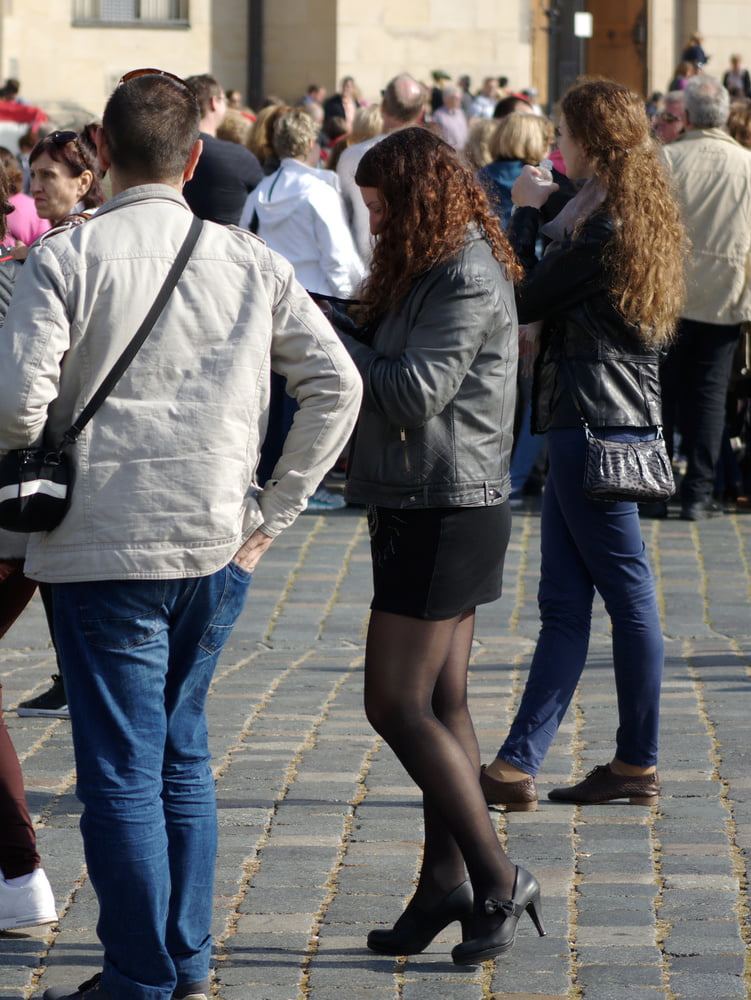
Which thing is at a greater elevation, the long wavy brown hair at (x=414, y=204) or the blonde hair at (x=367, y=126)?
the blonde hair at (x=367, y=126)

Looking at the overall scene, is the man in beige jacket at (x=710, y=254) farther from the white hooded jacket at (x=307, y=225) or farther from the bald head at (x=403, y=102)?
the white hooded jacket at (x=307, y=225)

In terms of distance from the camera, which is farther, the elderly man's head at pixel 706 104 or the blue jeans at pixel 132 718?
the elderly man's head at pixel 706 104

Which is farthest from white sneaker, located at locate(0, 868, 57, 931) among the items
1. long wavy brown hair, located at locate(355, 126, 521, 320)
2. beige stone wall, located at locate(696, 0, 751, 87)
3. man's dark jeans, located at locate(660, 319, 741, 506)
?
beige stone wall, located at locate(696, 0, 751, 87)

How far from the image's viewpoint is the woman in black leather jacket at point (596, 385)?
15.3ft

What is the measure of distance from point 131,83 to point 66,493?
790 mm

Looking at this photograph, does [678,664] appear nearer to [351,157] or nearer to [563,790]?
[563,790]

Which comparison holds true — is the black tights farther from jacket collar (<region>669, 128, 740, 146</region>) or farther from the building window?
the building window

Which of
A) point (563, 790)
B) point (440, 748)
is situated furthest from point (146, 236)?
point (563, 790)

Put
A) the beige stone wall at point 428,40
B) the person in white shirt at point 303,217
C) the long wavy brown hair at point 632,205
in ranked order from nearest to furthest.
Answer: the long wavy brown hair at point 632,205
the person in white shirt at point 303,217
the beige stone wall at point 428,40

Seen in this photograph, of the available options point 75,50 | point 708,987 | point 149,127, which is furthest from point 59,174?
point 75,50

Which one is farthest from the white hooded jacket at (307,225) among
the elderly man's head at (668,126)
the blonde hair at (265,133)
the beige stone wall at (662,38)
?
the beige stone wall at (662,38)

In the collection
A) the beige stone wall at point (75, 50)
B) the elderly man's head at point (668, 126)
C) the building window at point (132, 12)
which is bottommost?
the elderly man's head at point (668, 126)

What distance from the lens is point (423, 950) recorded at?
153 inches

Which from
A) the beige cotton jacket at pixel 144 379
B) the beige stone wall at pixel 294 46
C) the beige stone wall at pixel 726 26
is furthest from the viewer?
the beige stone wall at pixel 726 26
